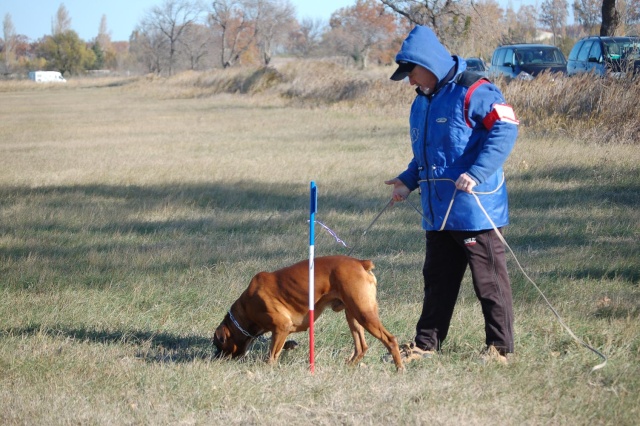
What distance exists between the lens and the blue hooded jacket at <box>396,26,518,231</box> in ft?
13.9

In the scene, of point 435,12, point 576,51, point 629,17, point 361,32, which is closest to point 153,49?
point 361,32

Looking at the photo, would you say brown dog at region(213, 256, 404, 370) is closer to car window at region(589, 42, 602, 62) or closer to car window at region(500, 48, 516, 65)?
car window at region(589, 42, 602, 62)

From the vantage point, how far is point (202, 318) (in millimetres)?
5758

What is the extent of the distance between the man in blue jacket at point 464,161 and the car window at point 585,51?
16.0 metres

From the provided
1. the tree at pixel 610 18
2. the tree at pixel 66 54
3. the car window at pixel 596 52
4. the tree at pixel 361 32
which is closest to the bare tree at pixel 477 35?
the tree at pixel 610 18

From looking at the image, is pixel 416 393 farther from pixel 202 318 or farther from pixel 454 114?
pixel 202 318

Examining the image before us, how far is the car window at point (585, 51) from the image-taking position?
19.1 m

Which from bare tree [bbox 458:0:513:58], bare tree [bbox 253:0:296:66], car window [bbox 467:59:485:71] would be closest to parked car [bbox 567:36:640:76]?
car window [bbox 467:59:485:71]

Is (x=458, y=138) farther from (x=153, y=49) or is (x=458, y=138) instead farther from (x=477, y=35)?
(x=153, y=49)

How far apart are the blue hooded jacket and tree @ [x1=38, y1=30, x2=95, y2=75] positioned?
389 ft

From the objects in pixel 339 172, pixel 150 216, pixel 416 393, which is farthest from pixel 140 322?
pixel 339 172

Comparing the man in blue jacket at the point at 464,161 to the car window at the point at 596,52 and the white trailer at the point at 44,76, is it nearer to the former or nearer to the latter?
the car window at the point at 596,52

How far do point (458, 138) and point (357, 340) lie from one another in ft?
4.37

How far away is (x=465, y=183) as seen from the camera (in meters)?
4.20
